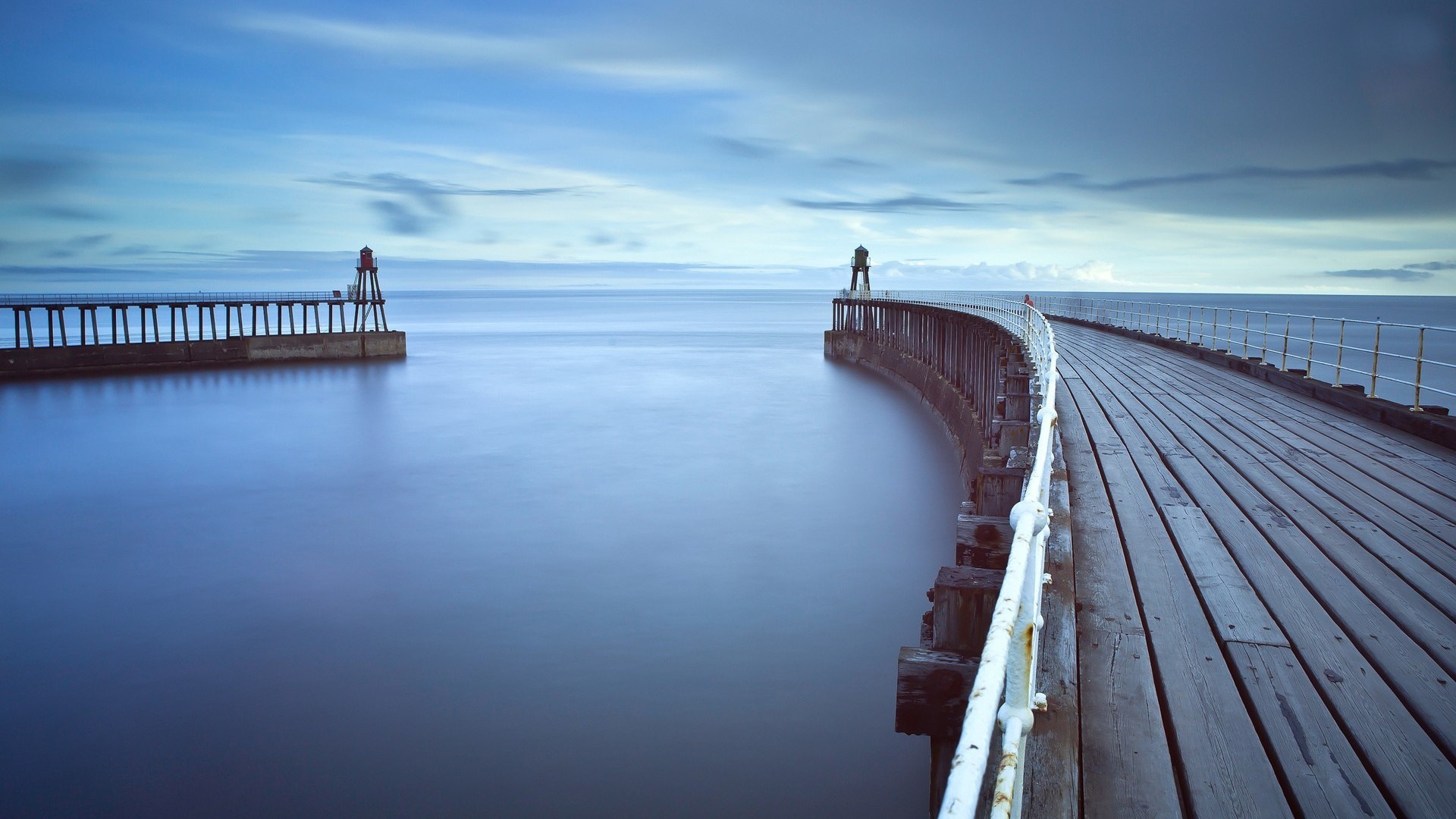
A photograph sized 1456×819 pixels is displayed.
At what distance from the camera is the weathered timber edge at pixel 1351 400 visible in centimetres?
699

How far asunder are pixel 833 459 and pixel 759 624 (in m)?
10.5

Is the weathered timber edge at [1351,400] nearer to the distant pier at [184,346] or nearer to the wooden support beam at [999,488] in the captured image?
the wooden support beam at [999,488]

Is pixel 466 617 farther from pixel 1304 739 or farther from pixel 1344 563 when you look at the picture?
pixel 1304 739

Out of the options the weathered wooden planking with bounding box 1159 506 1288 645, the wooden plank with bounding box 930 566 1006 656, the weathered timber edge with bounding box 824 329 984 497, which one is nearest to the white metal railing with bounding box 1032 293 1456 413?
the weathered timber edge with bounding box 824 329 984 497

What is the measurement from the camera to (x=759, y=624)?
10453 millimetres

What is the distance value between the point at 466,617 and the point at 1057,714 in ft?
30.7

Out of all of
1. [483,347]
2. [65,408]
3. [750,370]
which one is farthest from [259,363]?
[750,370]

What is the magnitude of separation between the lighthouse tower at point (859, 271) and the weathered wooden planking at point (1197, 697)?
42797 millimetres

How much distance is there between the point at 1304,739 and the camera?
2.56 meters

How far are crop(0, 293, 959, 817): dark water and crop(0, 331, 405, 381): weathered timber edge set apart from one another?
15.4 metres

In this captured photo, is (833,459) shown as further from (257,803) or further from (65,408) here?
(65,408)

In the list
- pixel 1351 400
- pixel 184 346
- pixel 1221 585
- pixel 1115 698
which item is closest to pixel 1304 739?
pixel 1115 698

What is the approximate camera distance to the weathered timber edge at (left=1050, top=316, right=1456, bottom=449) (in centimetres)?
699

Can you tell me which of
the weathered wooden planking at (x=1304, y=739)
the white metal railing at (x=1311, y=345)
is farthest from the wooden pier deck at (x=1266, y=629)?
the white metal railing at (x=1311, y=345)
